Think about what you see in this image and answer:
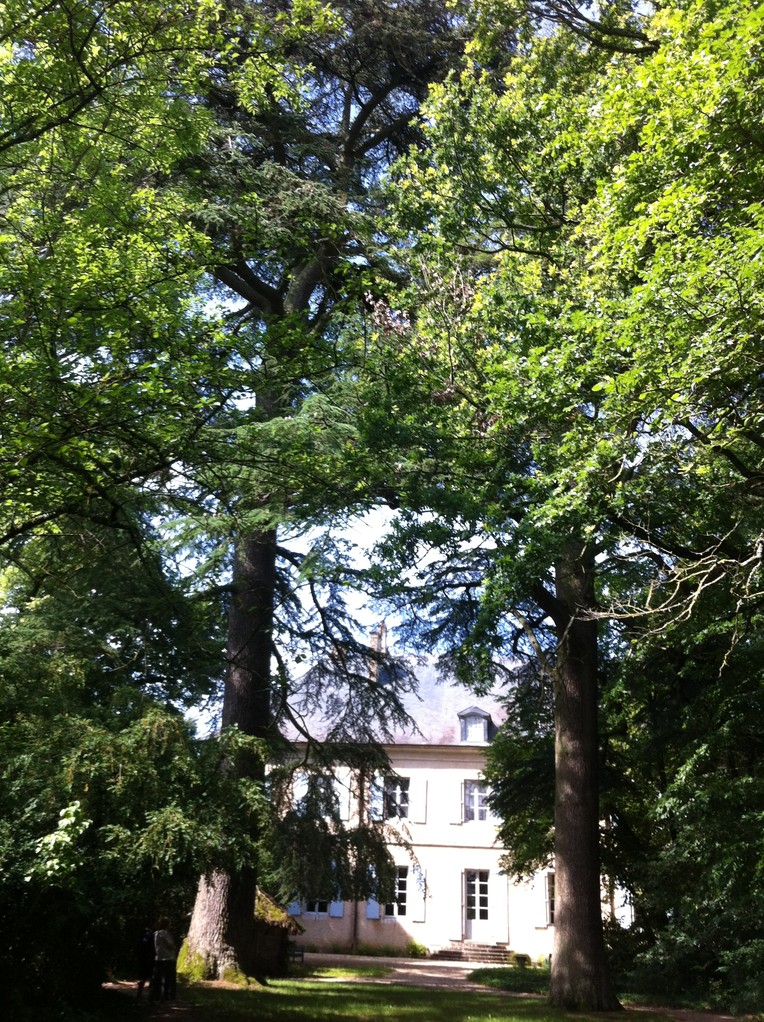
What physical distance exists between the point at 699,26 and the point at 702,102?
5.41ft

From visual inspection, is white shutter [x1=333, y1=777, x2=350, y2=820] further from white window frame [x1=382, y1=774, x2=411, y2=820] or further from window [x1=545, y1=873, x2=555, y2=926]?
window [x1=545, y1=873, x2=555, y2=926]

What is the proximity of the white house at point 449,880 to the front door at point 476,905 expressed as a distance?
34mm

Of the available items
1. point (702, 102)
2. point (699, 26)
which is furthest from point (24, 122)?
point (699, 26)

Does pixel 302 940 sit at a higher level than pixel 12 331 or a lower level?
lower

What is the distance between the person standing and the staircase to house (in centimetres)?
2091

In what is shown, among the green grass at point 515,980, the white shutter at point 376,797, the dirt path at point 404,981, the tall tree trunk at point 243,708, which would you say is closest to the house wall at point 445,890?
the dirt path at point 404,981

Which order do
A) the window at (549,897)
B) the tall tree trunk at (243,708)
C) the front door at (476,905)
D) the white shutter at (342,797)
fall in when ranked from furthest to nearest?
1. the front door at (476,905)
2. the window at (549,897)
3. the white shutter at (342,797)
4. the tall tree trunk at (243,708)

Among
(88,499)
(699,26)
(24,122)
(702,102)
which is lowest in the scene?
(88,499)

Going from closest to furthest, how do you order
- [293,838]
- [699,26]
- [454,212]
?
[699,26]
[454,212]
[293,838]

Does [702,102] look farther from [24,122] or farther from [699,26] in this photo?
[24,122]

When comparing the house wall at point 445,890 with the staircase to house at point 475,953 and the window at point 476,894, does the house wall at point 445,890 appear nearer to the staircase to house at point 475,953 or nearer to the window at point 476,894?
the window at point 476,894

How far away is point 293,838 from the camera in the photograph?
15.1m

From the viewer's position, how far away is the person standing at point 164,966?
37.0ft

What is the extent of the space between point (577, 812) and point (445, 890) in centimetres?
2060
